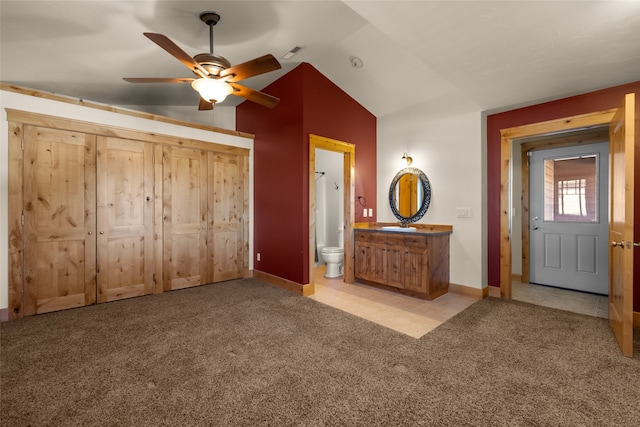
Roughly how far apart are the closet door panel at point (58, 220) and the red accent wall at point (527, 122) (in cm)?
486

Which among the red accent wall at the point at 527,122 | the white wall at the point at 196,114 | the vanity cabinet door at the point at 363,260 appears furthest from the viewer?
the white wall at the point at 196,114

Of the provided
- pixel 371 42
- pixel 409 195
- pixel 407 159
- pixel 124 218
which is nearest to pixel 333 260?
pixel 409 195

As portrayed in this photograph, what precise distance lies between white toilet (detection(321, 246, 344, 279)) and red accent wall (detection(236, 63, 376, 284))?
0.66 metres

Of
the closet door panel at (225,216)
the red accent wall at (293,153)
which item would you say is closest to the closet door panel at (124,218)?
the closet door panel at (225,216)

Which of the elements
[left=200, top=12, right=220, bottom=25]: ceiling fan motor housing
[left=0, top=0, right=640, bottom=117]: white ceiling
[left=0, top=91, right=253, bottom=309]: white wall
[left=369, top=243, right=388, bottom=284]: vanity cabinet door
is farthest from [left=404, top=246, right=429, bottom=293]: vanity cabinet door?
[left=0, top=91, right=253, bottom=309]: white wall

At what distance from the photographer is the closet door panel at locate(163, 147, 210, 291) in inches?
156

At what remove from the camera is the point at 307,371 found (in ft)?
6.63

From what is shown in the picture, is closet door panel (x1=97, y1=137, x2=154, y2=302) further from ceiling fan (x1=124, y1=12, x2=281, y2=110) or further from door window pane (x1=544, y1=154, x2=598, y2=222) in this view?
door window pane (x1=544, y1=154, x2=598, y2=222)

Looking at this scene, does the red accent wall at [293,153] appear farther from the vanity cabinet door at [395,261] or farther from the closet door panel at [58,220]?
the closet door panel at [58,220]

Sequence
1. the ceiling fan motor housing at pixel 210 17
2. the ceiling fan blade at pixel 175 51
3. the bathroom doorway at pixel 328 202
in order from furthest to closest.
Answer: the bathroom doorway at pixel 328 202 → the ceiling fan motor housing at pixel 210 17 → the ceiling fan blade at pixel 175 51

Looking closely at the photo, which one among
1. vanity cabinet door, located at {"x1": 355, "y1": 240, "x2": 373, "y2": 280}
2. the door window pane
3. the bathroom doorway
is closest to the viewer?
the door window pane

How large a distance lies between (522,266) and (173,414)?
4945mm

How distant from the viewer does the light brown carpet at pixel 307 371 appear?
63.3 inches

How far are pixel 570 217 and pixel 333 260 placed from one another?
3.44m
